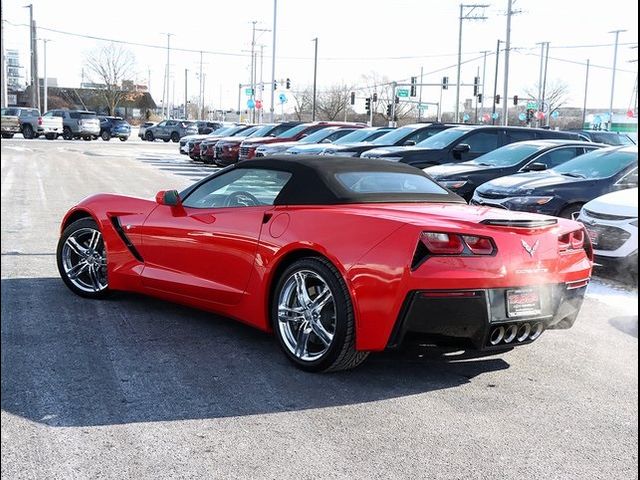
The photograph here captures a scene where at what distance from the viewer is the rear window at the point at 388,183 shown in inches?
193

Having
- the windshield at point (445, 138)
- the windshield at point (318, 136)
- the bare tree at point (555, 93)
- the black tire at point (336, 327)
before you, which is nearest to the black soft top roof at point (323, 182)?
the black tire at point (336, 327)

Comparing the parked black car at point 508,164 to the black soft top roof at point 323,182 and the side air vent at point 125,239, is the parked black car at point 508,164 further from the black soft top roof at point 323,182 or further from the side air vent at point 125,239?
the side air vent at point 125,239

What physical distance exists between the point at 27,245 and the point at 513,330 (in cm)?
595

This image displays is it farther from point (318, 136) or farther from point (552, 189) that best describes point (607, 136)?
point (318, 136)

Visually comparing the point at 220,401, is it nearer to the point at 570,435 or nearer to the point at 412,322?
the point at 412,322

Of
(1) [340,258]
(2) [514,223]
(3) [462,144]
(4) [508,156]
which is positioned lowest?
(1) [340,258]

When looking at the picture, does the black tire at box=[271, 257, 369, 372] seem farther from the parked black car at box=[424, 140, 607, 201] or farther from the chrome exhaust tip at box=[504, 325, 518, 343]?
the parked black car at box=[424, 140, 607, 201]

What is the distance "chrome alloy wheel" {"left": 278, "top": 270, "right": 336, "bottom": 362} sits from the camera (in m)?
4.39

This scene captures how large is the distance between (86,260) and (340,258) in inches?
105

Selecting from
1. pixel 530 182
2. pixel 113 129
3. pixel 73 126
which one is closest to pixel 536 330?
pixel 530 182

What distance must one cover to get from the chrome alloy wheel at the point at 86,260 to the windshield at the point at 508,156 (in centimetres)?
821

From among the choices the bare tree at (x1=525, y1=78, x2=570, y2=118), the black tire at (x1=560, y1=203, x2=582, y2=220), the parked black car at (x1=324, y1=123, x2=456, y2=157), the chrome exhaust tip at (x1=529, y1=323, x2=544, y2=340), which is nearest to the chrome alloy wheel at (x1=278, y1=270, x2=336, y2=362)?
Answer: the chrome exhaust tip at (x1=529, y1=323, x2=544, y2=340)

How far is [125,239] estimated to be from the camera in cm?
569

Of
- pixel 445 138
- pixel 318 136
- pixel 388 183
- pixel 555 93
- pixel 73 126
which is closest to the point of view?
pixel 555 93
